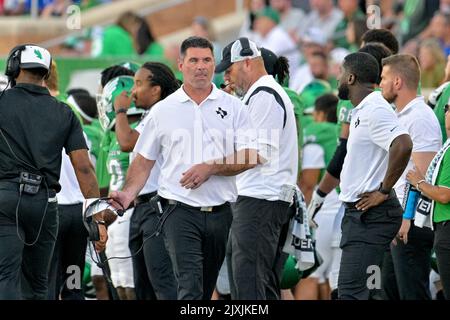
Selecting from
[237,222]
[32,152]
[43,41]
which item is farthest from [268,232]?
[43,41]

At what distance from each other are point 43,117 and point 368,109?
95.4 inches

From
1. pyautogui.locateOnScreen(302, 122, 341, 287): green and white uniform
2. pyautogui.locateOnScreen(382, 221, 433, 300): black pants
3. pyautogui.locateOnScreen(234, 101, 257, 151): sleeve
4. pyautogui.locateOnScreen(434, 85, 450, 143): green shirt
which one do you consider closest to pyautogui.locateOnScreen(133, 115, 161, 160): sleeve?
pyautogui.locateOnScreen(234, 101, 257, 151): sleeve

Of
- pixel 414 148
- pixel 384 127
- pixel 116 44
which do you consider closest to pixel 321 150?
pixel 414 148

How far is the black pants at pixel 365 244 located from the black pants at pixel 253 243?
71cm

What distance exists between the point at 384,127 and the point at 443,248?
3.34 feet

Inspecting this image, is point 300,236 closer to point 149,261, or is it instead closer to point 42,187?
point 149,261

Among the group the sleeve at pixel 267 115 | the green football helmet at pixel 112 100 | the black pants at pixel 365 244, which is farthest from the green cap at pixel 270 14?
the black pants at pixel 365 244

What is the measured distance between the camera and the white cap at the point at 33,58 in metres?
9.79

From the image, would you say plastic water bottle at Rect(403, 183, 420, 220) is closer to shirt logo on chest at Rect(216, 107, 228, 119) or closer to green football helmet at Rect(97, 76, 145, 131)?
shirt logo on chest at Rect(216, 107, 228, 119)

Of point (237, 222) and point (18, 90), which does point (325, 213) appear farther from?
point (18, 90)

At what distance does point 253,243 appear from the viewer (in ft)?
34.3

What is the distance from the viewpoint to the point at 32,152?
9695 mm

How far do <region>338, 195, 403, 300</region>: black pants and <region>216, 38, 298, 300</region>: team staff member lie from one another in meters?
0.73

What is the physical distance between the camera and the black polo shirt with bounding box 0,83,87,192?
969 centimetres
